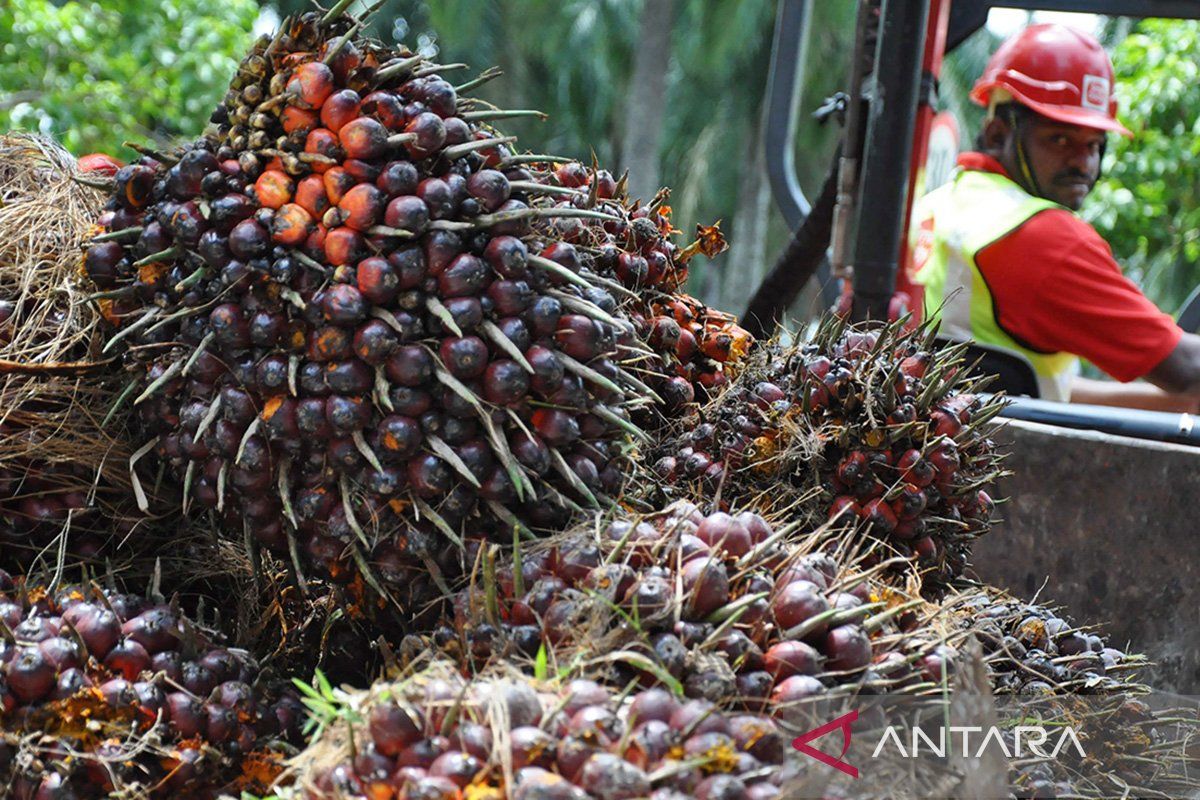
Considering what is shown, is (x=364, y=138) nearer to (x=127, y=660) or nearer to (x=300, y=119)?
(x=300, y=119)

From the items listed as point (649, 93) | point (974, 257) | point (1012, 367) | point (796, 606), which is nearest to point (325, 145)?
point (796, 606)

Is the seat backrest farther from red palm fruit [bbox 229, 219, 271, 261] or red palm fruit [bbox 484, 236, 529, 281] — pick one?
red palm fruit [bbox 229, 219, 271, 261]

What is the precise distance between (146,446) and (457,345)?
55 centimetres

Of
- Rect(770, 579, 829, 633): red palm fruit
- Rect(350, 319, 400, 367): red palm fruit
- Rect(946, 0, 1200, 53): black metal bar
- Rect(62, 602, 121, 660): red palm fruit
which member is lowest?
Rect(62, 602, 121, 660): red palm fruit

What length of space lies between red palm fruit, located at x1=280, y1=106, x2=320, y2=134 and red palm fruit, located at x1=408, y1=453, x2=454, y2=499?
481 mm

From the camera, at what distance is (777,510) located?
180 centimetres

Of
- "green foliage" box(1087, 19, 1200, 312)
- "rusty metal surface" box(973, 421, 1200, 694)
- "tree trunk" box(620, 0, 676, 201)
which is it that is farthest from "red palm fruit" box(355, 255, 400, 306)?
"tree trunk" box(620, 0, 676, 201)

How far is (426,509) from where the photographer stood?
150 centimetres

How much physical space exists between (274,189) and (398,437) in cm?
39

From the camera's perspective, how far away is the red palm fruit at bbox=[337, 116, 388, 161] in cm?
153

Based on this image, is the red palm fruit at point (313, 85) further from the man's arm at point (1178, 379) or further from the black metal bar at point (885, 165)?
the man's arm at point (1178, 379)

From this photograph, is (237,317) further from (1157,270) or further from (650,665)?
(1157,270)

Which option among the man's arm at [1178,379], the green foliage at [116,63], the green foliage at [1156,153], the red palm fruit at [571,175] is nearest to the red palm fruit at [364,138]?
the red palm fruit at [571,175]

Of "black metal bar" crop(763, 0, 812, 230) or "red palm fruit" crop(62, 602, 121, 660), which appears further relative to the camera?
"black metal bar" crop(763, 0, 812, 230)
